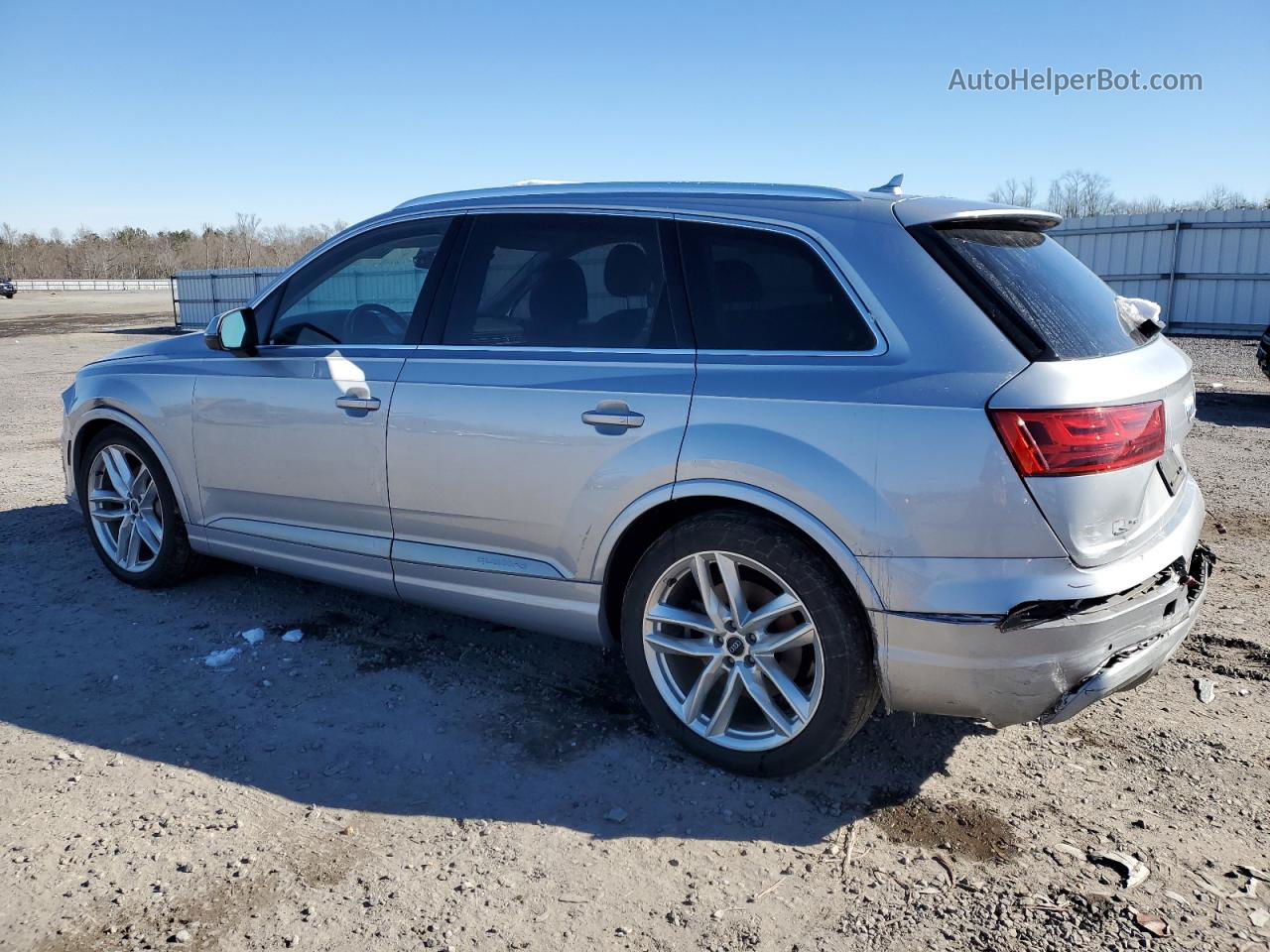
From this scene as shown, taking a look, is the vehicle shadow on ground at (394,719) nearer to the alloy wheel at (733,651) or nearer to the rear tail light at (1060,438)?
the alloy wheel at (733,651)

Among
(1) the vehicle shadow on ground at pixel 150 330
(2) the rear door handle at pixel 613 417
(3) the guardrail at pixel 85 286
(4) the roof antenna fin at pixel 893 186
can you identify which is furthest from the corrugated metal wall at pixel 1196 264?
(3) the guardrail at pixel 85 286

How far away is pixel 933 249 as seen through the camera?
3.06 meters

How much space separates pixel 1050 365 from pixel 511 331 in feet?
6.31

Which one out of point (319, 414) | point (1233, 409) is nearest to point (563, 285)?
point (319, 414)

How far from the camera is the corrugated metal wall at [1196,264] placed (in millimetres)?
19250

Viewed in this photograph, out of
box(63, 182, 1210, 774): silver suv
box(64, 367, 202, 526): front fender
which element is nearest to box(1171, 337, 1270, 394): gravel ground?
box(63, 182, 1210, 774): silver suv

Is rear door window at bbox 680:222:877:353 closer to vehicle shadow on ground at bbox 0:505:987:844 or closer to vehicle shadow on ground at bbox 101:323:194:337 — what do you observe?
vehicle shadow on ground at bbox 0:505:987:844

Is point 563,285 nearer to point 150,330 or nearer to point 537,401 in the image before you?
point 537,401

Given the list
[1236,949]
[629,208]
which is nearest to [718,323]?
[629,208]

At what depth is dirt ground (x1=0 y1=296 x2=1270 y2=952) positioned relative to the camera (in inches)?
103

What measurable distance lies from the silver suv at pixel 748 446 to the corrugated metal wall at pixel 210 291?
26.8 m

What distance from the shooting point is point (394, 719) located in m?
3.76

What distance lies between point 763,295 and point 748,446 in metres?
0.53

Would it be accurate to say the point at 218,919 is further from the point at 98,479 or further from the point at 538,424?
the point at 98,479
